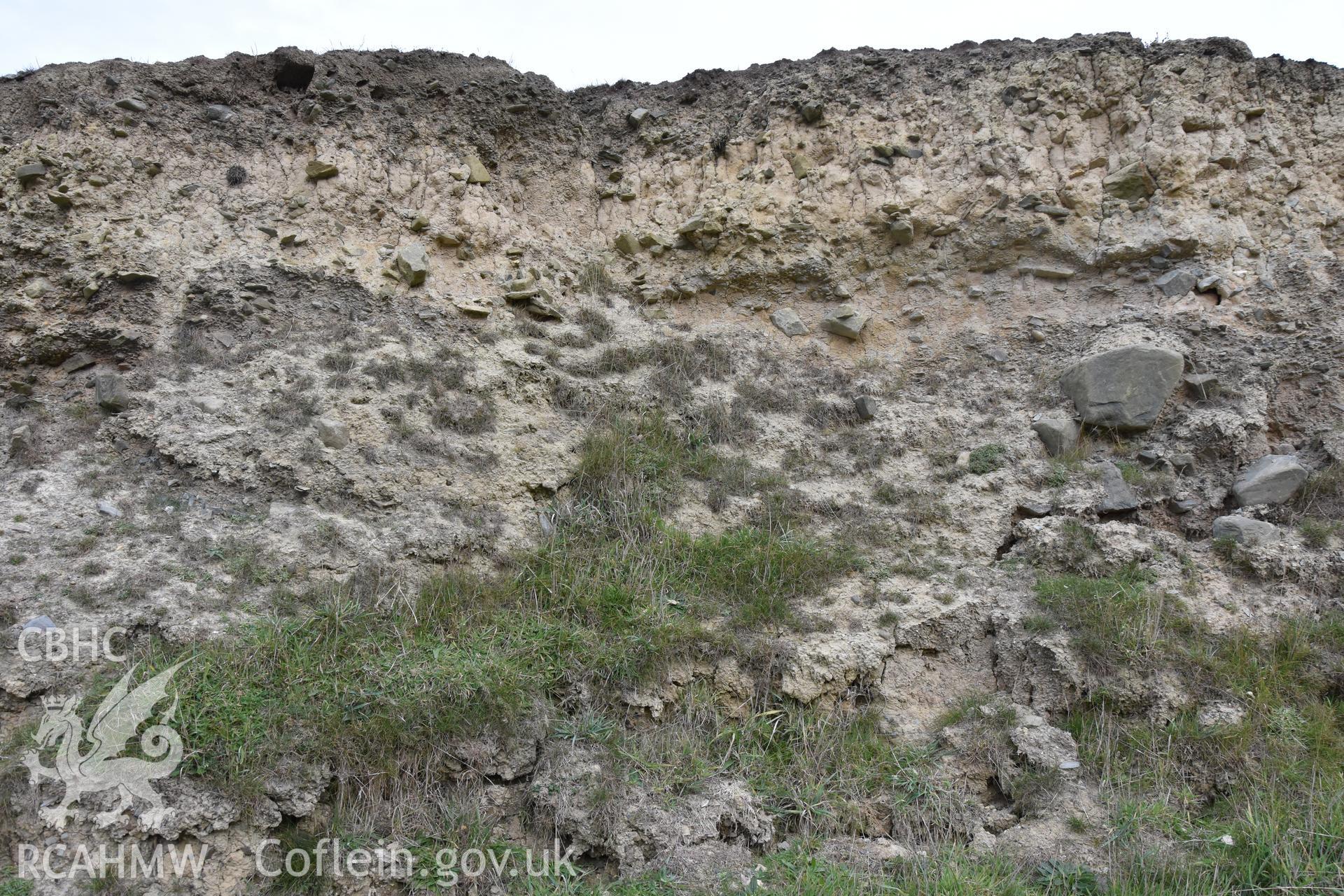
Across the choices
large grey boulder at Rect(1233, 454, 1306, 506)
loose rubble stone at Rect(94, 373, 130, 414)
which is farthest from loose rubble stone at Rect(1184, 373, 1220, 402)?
loose rubble stone at Rect(94, 373, 130, 414)

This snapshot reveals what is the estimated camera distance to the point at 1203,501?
6082 millimetres

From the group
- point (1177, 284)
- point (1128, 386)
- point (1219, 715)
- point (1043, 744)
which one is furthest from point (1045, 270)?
point (1043, 744)

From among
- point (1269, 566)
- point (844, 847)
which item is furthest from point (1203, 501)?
point (844, 847)

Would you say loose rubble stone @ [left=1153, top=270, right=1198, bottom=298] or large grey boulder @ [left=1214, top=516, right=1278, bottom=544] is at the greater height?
loose rubble stone @ [left=1153, top=270, right=1198, bottom=298]

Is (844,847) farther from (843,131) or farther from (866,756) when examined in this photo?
(843,131)

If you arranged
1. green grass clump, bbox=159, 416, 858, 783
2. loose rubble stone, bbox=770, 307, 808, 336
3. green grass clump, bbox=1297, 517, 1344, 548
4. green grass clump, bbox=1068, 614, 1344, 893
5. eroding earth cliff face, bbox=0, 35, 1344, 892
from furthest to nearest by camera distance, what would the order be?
loose rubble stone, bbox=770, 307, 808, 336 → green grass clump, bbox=1297, 517, 1344, 548 → eroding earth cliff face, bbox=0, 35, 1344, 892 → green grass clump, bbox=159, 416, 858, 783 → green grass clump, bbox=1068, 614, 1344, 893

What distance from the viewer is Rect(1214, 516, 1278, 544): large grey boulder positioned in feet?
18.3

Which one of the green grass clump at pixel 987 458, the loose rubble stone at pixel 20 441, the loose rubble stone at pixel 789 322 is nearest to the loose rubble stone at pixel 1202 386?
the green grass clump at pixel 987 458

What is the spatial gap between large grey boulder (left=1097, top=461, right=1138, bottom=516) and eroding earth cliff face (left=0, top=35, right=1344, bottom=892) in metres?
0.03

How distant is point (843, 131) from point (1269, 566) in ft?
17.1

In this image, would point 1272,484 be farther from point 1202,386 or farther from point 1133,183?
point 1133,183

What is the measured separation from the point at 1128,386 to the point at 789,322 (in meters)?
2.81

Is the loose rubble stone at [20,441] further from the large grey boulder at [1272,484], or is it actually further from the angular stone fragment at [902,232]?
the large grey boulder at [1272,484]

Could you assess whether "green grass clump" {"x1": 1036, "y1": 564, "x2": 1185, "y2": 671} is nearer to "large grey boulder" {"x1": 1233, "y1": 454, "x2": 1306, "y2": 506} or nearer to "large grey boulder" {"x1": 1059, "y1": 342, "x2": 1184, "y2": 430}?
"large grey boulder" {"x1": 1233, "y1": 454, "x2": 1306, "y2": 506}
